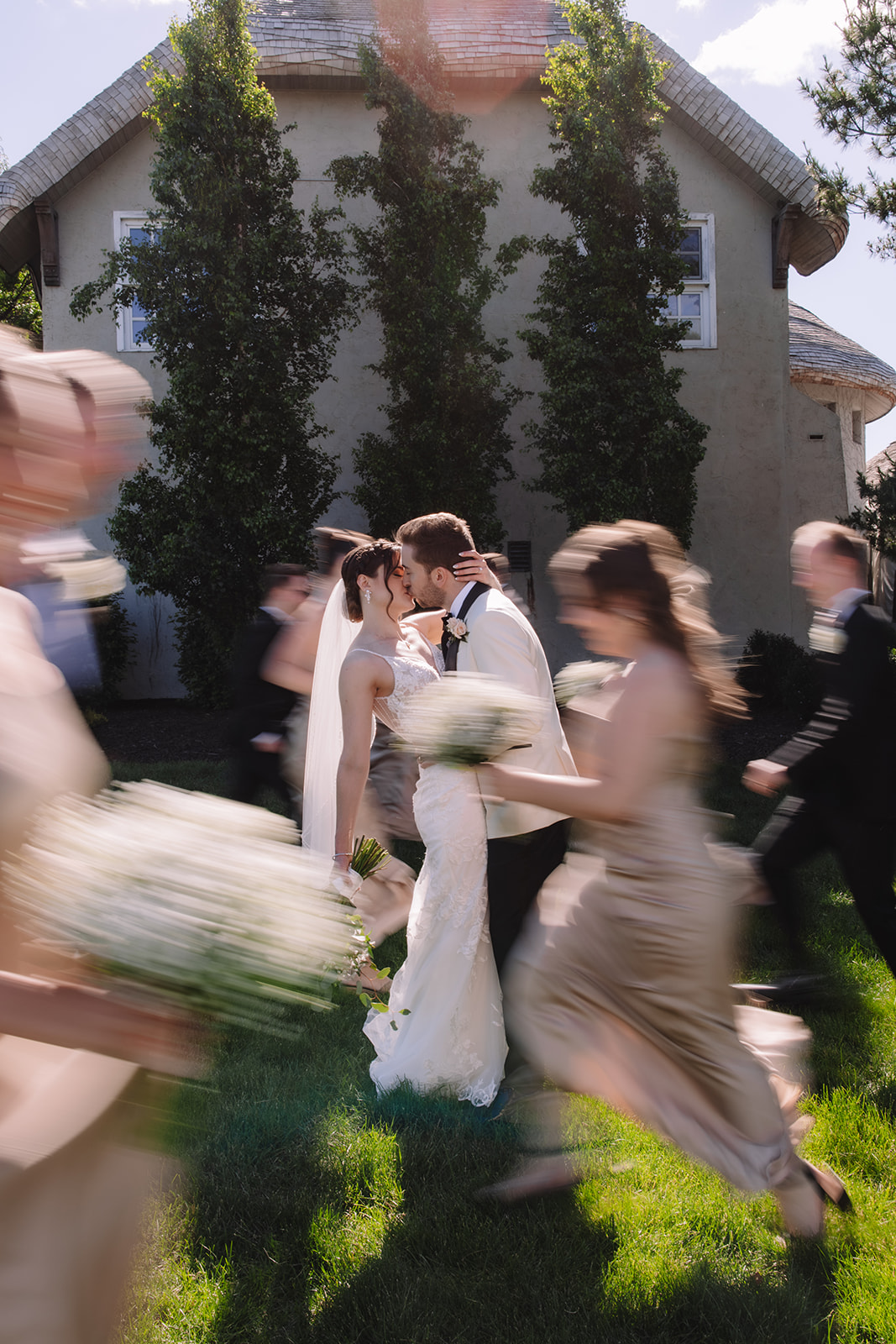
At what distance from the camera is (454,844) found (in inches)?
151

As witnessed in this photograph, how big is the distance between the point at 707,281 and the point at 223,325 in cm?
848

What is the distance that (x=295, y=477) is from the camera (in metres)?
13.3

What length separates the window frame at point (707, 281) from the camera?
1593cm

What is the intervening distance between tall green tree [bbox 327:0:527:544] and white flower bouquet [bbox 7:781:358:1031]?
12.0 meters

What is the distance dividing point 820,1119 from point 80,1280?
119 inches

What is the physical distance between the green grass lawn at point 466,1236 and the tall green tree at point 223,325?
998cm

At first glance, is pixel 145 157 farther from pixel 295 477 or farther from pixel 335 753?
pixel 335 753

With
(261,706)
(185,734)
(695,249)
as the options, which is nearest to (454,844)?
(261,706)

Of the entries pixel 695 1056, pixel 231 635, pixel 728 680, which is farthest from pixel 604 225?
pixel 695 1056

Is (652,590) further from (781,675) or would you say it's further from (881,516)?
(781,675)

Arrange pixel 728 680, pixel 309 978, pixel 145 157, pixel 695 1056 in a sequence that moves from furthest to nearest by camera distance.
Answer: pixel 145 157 → pixel 728 680 → pixel 695 1056 → pixel 309 978

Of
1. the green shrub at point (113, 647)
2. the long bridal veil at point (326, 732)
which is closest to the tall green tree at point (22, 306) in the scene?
the green shrub at point (113, 647)

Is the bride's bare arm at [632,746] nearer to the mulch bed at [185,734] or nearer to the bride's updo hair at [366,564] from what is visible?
the bride's updo hair at [366,564]

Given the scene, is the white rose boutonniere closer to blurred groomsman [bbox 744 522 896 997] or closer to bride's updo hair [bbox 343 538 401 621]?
bride's updo hair [bbox 343 538 401 621]
